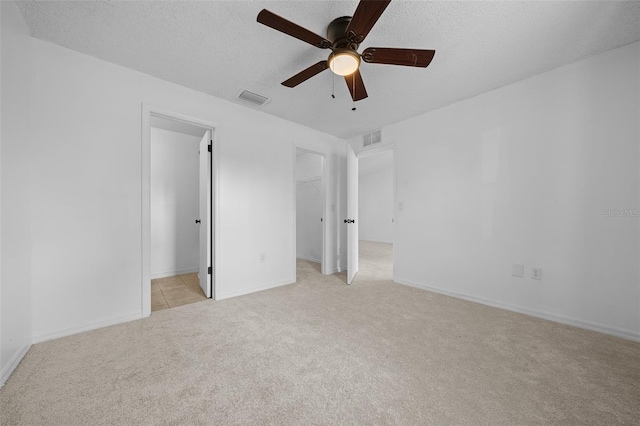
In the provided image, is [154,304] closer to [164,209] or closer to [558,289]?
[164,209]

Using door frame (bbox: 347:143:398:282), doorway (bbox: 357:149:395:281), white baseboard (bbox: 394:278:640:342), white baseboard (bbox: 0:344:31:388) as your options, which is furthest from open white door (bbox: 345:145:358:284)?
doorway (bbox: 357:149:395:281)

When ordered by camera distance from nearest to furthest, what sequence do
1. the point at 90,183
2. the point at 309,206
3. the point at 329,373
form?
the point at 329,373
the point at 90,183
the point at 309,206

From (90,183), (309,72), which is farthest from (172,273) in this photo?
(309,72)

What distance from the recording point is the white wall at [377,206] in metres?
8.23

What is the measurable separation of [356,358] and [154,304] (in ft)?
7.77

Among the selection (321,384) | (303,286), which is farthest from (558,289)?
(303,286)

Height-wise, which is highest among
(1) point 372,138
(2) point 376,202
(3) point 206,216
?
(1) point 372,138

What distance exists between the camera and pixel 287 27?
142cm

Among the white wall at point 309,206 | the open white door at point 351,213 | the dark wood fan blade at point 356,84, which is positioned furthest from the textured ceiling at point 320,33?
the white wall at point 309,206

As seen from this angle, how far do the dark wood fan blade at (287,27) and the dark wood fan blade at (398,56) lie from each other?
310 millimetres

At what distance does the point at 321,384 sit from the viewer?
1.44 m

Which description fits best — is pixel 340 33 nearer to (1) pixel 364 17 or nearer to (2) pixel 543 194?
(1) pixel 364 17

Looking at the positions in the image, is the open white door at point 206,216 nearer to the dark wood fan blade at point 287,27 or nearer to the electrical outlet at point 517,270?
the dark wood fan blade at point 287,27

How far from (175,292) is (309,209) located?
3019 millimetres
